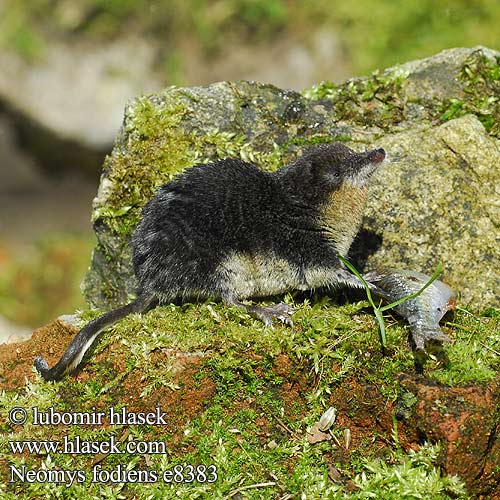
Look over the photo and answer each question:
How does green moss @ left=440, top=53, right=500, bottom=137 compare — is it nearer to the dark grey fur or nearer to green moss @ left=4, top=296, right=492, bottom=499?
the dark grey fur

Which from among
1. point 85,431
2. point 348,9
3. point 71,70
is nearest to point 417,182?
point 85,431

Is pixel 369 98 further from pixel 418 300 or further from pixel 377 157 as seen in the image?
pixel 418 300

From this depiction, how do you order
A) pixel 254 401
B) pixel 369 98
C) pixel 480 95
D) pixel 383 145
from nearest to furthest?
pixel 254 401
pixel 383 145
pixel 480 95
pixel 369 98

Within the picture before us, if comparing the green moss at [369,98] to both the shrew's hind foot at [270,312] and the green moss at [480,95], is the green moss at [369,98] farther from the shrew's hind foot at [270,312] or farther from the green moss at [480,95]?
the shrew's hind foot at [270,312]

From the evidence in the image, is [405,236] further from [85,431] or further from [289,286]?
[85,431]

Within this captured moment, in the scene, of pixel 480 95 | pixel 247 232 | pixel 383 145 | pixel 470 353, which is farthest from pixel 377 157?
pixel 480 95

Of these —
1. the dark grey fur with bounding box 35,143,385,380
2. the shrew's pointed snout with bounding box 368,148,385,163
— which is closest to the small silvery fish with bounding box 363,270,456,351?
the dark grey fur with bounding box 35,143,385,380

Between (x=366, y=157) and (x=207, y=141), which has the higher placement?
(x=207, y=141)
